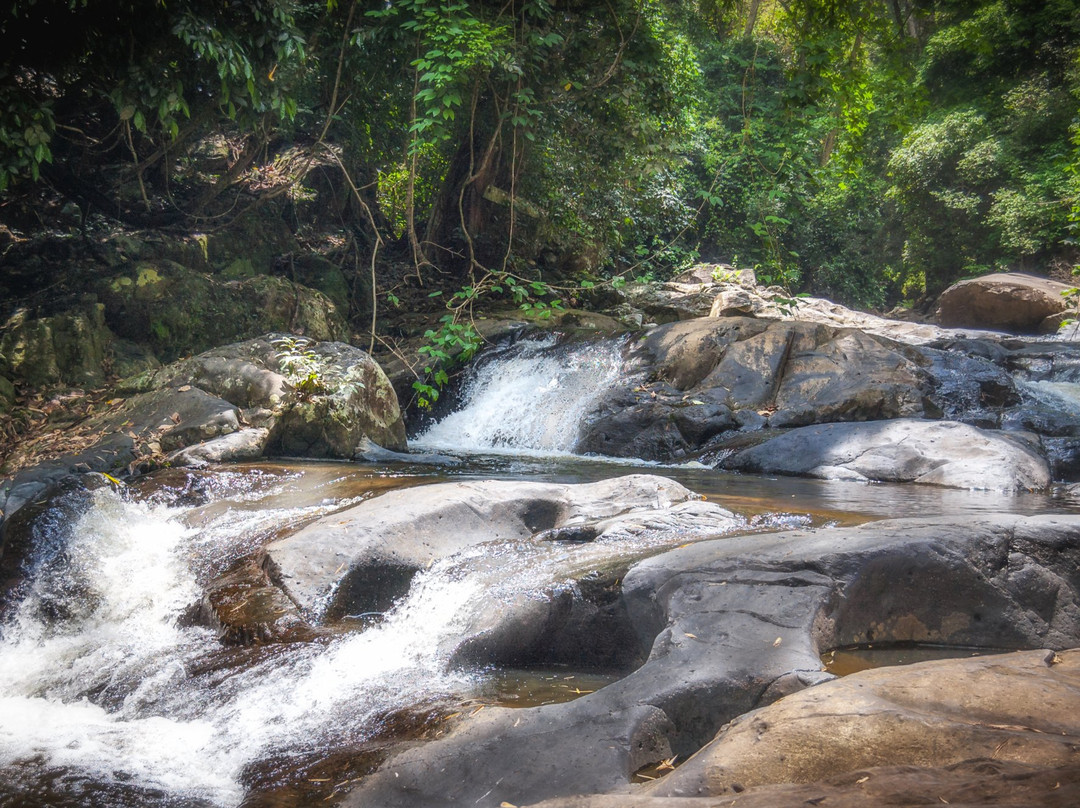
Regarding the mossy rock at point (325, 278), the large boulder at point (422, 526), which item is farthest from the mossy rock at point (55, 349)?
the large boulder at point (422, 526)

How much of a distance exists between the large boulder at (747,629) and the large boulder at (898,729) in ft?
0.11

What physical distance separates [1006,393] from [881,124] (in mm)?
15110

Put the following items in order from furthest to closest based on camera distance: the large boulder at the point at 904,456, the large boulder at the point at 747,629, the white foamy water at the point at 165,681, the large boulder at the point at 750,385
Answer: the large boulder at the point at 750,385 → the large boulder at the point at 904,456 → the white foamy water at the point at 165,681 → the large boulder at the point at 747,629

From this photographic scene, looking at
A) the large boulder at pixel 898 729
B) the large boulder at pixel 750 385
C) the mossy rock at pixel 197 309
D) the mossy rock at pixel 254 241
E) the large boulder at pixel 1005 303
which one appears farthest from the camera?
the large boulder at pixel 1005 303

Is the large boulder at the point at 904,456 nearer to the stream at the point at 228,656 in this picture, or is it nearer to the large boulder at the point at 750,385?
the stream at the point at 228,656

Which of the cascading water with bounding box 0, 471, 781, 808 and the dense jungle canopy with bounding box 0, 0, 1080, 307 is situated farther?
the dense jungle canopy with bounding box 0, 0, 1080, 307

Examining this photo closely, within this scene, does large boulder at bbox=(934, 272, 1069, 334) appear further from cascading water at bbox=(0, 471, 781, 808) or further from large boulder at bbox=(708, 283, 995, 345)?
cascading water at bbox=(0, 471, 781, 808)

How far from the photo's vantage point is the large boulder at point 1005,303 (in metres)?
13.8

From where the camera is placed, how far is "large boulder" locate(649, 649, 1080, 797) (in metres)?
1.66

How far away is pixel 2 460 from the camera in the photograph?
659cm

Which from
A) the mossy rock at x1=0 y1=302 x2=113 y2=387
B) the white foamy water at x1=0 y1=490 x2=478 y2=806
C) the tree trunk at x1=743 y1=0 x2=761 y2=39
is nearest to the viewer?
the white foamy water at x1=0 y1=490 x2=478 y2=806

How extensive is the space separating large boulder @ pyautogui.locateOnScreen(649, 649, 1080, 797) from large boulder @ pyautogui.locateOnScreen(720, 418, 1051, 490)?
4.72m

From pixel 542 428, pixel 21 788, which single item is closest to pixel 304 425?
pixel 542 428

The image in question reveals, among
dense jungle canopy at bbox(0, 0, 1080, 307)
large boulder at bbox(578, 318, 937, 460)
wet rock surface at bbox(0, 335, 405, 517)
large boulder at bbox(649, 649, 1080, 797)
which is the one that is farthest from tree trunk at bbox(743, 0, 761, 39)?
large boulder at bbox(649, 649, 1080, 797)
